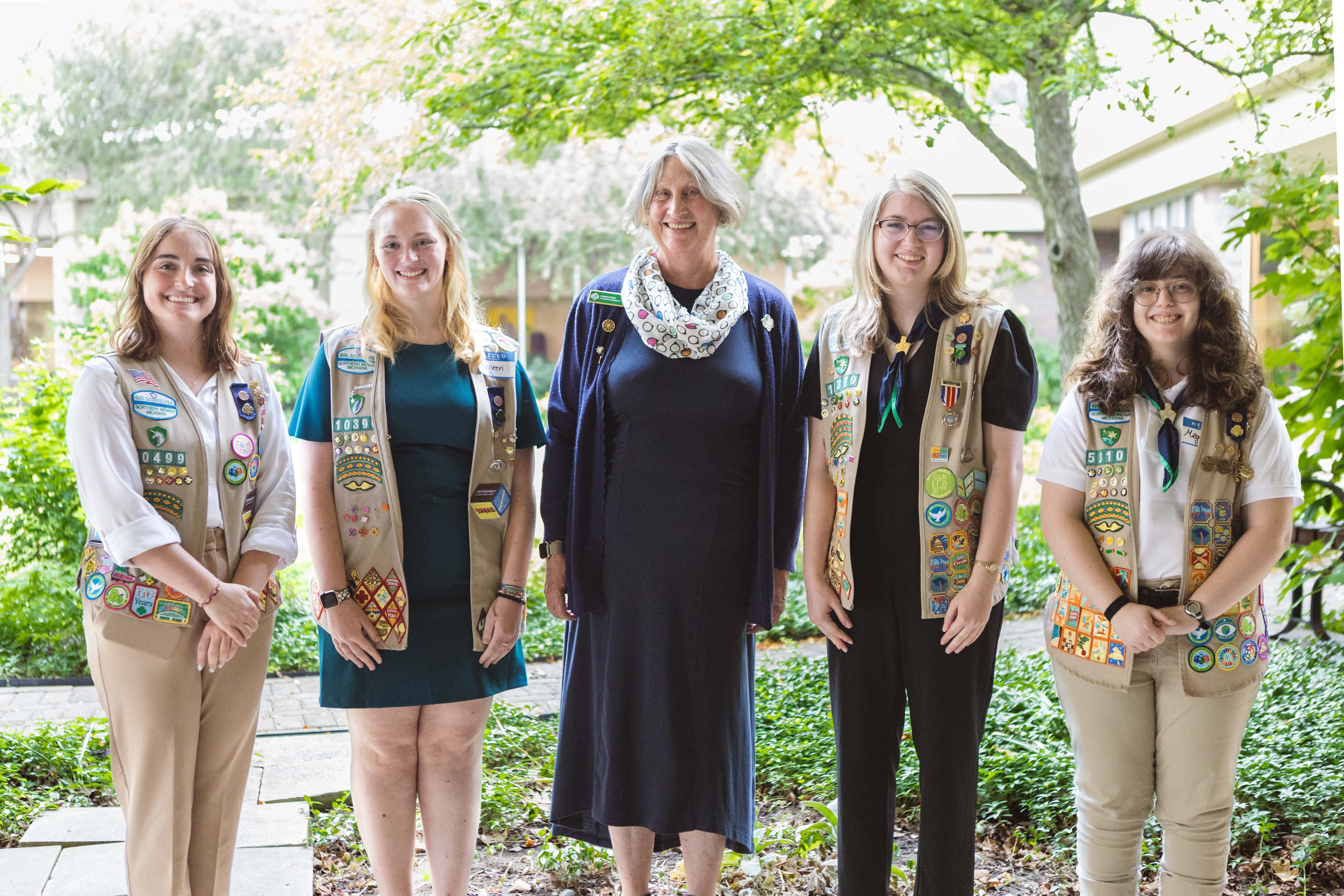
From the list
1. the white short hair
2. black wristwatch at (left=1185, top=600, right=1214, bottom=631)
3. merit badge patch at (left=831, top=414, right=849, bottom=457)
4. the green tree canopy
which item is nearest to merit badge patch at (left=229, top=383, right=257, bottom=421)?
the white short hair

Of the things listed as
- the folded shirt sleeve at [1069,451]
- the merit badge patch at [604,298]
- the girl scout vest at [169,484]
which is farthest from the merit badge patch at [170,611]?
the folded shirt sleeve at [1069,451]

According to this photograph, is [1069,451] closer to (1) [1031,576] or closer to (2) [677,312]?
(2) [677,312]

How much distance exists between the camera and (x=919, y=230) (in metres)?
2.53

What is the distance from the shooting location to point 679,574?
2680 mm

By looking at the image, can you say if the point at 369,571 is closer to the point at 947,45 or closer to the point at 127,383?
the point at 127,383

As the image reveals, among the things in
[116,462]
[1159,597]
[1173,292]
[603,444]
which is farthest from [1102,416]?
[116,462]

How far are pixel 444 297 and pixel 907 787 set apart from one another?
93.9 inches

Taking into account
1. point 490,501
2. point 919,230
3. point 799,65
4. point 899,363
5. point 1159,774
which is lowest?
point 1159,774

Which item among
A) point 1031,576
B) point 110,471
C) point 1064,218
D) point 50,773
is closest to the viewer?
point 110,471

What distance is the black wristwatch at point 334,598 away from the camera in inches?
103

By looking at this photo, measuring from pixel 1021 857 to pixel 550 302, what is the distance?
21.4 meters

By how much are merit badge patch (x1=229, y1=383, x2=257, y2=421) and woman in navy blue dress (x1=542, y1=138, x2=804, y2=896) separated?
71 centimetres

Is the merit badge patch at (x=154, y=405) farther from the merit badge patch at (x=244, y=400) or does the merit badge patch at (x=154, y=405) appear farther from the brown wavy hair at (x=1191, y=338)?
the brown wavy hair at (x=1191, y=338)

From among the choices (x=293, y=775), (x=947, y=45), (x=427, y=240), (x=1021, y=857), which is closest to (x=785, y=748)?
(x=1021, y=857)
